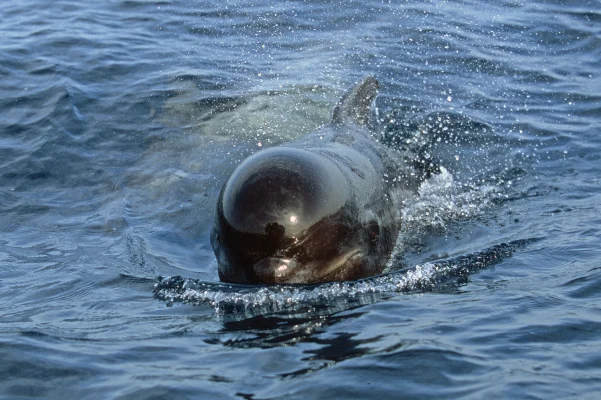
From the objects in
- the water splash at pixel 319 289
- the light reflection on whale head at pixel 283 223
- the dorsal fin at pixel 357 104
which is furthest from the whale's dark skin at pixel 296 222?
the dorsal fin at pixel 357 104

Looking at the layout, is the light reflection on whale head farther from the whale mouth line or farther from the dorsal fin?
the dorsal fin

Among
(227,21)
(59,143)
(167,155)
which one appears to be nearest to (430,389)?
(167,155)

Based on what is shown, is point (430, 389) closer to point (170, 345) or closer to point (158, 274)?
point (170, 345)

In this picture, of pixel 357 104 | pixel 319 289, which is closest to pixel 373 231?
pixel 319 289

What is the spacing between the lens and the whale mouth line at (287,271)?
6785 mm

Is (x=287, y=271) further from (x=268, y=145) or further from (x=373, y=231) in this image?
(x=268, y=145)

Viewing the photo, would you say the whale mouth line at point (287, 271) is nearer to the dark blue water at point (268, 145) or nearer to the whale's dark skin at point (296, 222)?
the whale's dark skin at point (296, 222)

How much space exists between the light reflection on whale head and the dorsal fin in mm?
2897

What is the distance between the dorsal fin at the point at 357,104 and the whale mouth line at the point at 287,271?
320 cm

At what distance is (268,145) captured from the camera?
38.5 feet

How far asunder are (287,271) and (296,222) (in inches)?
14.0

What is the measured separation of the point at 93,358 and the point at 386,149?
189 inches

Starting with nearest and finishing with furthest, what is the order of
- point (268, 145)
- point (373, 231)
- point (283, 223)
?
point (283, 223) < point (373, 231) < point (268, 145)

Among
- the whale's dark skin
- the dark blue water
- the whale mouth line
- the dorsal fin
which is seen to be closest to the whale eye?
the whale's dark skin
